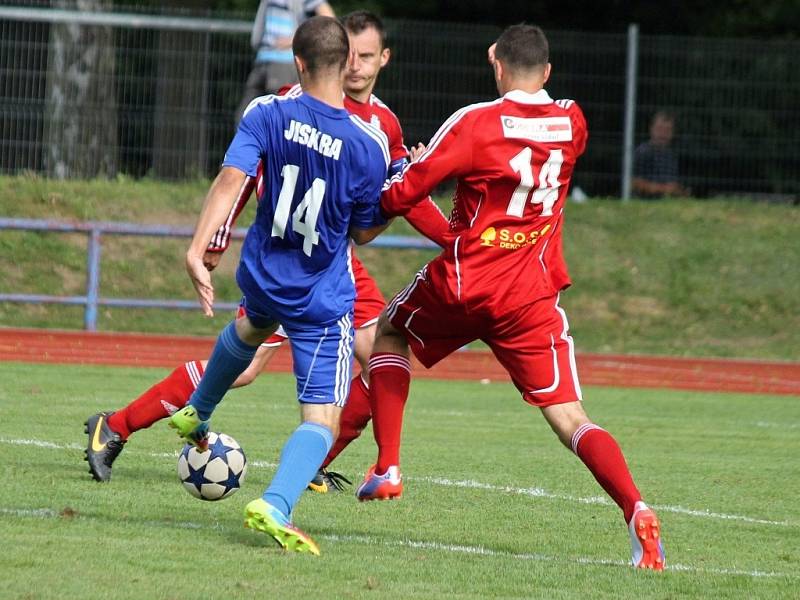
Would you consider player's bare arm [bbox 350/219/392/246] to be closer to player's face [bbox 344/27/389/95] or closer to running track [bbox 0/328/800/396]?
player's face [bbox 344/27/389/95]

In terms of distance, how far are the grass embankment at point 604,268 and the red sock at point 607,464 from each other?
35.7 ft

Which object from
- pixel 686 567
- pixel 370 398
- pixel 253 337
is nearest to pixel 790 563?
pixel 686 567

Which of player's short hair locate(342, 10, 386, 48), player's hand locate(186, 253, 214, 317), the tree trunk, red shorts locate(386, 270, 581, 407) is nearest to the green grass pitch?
red shorts locate(386, 270, 581, 407)

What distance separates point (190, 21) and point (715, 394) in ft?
27.0

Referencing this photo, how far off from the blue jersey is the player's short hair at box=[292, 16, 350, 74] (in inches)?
5.7

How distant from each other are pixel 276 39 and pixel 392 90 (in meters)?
2.58

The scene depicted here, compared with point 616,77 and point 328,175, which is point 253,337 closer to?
point 328,175

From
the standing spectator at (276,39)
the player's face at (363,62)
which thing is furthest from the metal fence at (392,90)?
the player's face at (363,62)

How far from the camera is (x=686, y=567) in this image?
584 centimetres

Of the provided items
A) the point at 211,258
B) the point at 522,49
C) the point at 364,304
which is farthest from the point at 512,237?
the point at 364,304

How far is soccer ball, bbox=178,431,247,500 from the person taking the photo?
6391mm

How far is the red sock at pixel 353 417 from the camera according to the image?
718cm

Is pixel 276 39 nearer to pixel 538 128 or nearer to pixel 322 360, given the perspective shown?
pixel 538 128

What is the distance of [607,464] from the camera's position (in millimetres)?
5992
